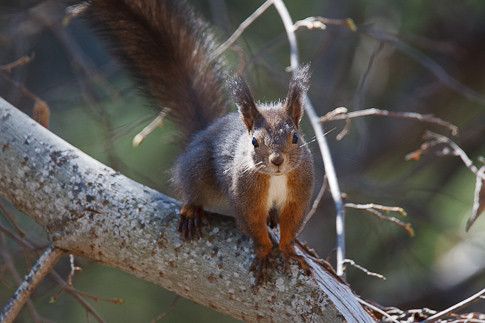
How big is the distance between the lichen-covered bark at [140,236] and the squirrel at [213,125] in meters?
0.05

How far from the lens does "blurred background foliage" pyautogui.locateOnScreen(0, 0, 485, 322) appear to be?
123 inches

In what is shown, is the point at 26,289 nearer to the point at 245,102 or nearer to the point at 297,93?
the point at 245,102

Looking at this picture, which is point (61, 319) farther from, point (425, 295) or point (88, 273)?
point (425, 295)

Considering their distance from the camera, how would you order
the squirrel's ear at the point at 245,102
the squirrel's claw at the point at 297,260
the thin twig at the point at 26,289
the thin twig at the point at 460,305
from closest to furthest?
the thin twig at the point at 460,305 → the thin twig at the point at 26,289 → the squirrel's claw at the point at 297,260 → the squirrel's ear at the point at 245,102

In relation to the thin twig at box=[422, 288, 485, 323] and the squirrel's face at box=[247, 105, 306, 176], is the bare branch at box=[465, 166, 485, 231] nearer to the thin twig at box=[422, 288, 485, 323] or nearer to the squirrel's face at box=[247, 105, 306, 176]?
the thin twig at box=[422, 288, 485, 323]

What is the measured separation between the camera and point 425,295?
334 cm

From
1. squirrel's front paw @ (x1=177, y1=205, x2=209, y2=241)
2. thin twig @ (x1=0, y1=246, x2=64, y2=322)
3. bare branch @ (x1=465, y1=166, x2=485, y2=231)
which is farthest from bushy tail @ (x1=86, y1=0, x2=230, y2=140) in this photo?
bare branch @ (x1=465, y1=166, x2=485, y2=231)

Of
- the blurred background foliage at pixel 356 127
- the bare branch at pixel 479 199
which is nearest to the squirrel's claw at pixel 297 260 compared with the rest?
the bare branch at pixel 479 199

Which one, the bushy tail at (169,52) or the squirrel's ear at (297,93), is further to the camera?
the bushy tail at (169,52)

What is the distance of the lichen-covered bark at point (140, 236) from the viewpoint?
1504mm

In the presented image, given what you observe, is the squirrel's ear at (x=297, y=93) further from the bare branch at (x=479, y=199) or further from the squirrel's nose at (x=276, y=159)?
the bare branch at (x=479, y=199)

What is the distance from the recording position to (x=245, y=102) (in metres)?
1.68

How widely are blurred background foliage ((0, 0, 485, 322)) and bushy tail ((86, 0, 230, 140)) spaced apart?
0.68 metres

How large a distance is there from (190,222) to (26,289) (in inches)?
18.7
